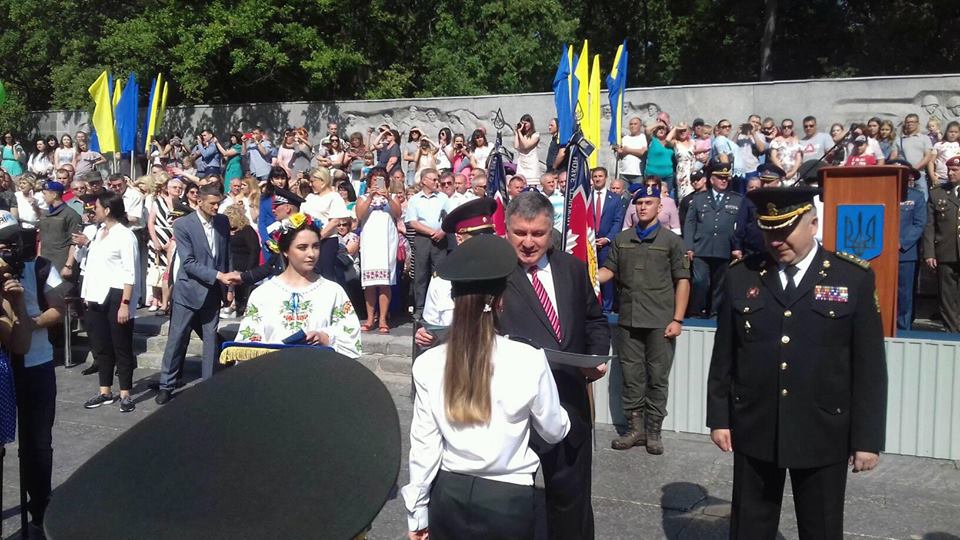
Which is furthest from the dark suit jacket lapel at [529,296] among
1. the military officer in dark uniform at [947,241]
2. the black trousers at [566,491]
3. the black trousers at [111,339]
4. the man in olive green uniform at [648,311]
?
the military officer in dark uniform at [947,241]

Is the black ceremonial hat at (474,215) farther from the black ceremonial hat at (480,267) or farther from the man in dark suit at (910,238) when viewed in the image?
the man in dark suit at (910,238)

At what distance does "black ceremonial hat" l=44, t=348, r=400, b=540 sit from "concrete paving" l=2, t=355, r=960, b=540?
13.0 ft

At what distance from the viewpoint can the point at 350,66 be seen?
25391 millimetres

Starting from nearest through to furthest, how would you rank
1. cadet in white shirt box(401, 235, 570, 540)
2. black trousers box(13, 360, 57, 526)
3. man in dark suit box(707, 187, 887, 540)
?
cadet in white shirt box(401, 235, 570, 540)
man in dark suit box(707, 187, 887, 540)
black trousers box(13, 360, 57, 526)

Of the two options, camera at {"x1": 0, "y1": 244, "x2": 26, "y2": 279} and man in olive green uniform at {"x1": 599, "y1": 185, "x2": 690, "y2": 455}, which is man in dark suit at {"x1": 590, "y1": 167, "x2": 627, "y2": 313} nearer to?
man in olive green uniform at {"x1": 599, "y1": 185, "x2": 690, "y2": 455}

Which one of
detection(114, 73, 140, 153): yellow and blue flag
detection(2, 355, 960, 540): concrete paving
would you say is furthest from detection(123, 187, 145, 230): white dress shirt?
detection(2, 355, 960, 540): concrete paving

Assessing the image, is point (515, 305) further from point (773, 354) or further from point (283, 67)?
point (283, 67)

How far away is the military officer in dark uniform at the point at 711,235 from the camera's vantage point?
10062mm

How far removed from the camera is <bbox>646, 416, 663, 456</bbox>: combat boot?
7312 millimetres

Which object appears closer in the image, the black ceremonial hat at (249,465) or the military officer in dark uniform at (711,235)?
the black ceremonial hat at (249,465)

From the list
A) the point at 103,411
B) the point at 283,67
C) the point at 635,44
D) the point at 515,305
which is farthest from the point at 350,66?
the point at 515,305

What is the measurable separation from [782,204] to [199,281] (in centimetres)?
623

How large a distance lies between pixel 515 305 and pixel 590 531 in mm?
1163

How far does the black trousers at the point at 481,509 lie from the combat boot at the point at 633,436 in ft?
13.6
